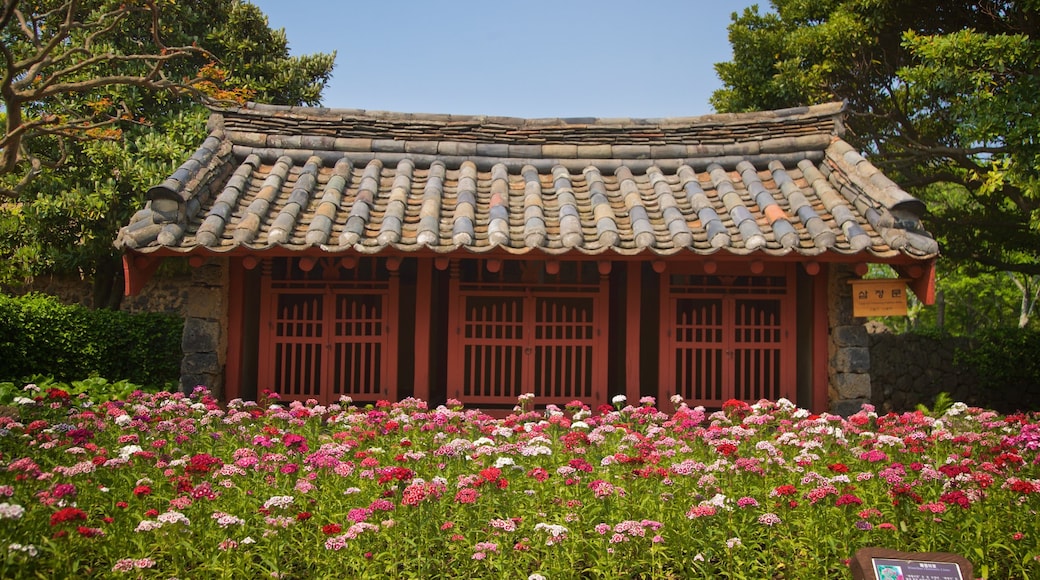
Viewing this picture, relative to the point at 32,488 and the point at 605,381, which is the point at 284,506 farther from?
the point at 605,381

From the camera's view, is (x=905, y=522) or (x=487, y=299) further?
(x=487, y=299)

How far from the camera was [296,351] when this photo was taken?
8.44 meters

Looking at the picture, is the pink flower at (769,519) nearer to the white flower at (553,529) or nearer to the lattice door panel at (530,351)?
the white flower at (553,529)

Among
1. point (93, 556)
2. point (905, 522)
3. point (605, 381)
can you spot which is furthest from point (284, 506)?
point (605, 381)

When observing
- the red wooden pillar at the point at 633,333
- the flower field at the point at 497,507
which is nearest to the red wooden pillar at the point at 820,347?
the red wooden pillar at the point at 633,333

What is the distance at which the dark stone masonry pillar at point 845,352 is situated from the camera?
795 centimetres

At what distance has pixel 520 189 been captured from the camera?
8.95 metres

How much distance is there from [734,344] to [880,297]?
1468 mm

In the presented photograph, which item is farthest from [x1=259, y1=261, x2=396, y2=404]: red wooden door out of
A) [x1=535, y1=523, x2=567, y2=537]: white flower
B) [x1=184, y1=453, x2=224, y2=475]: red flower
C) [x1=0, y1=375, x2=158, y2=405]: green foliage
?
[x1=535, y1=523, x2=567, y2=537]: white flower

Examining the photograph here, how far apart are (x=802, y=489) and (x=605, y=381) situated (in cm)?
390

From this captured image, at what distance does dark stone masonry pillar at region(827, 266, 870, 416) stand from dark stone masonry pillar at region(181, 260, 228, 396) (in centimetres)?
618

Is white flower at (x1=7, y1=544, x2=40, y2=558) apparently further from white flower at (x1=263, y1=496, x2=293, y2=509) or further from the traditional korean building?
the traditional korean building

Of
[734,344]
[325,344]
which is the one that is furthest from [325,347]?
[734,344]

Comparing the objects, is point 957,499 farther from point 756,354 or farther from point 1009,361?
point 1009,361
